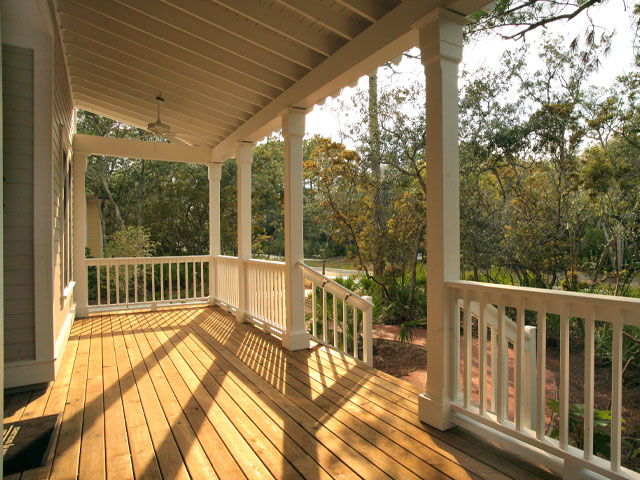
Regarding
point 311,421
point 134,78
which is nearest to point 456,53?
point 311,421

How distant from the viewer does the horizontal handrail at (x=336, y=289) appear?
13.4ft

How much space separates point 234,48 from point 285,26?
64 centimetres

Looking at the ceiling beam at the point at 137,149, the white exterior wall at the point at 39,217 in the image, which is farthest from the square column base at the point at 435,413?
the ceiling beam at the point at 137,149

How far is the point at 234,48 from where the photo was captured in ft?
12.0

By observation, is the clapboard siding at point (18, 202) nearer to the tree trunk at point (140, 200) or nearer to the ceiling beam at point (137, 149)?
the ceiling beam at point (137, 149)

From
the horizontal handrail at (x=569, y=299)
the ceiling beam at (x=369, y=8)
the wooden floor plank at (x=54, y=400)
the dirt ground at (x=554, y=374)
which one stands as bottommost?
the dirt ground at (x=554, y=374)

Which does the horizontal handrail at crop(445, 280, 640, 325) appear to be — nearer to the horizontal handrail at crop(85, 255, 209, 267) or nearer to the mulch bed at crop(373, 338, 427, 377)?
the mulch bed at crop(373, 338, 427, 377)

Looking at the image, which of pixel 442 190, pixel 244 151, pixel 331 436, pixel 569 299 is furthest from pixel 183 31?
pixel 569 299

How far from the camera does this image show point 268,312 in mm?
5246

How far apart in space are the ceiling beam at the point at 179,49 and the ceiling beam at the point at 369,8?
1402 millimetres

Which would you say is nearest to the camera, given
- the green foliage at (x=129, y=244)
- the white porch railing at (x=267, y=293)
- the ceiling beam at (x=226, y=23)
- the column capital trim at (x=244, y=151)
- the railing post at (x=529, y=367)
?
the railing post at (x=529, y=367)

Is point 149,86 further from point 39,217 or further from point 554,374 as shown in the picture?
point 554,374

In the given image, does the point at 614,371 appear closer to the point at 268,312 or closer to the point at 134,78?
the point at 268,312

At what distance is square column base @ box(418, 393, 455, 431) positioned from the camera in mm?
2594
